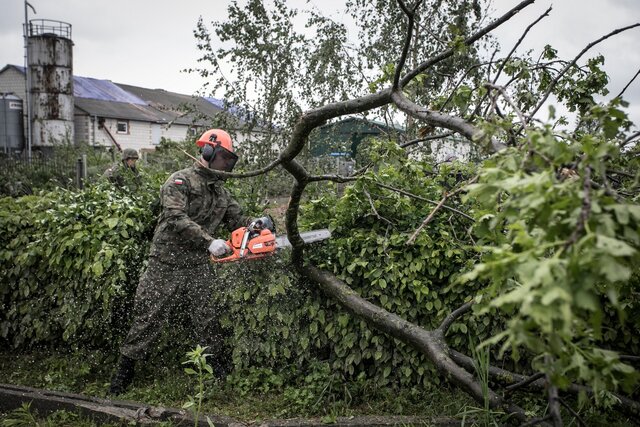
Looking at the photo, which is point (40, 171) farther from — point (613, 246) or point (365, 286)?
point (613, 246)

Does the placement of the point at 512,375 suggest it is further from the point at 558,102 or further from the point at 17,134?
the point at 17,134

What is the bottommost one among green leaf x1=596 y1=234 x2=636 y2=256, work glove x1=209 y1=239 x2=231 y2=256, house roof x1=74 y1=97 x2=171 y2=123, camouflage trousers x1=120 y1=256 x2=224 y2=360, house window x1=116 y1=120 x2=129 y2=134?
camouflage trousers x1=120 y1=256 x2=224 y2=360

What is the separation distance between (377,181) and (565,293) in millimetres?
2836

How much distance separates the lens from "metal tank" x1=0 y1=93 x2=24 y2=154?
62.9ft

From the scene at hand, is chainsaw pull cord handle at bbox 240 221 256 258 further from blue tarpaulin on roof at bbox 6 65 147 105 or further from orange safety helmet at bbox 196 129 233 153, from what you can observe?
blue tarpaulin on roof at bbox 6 65 147 105

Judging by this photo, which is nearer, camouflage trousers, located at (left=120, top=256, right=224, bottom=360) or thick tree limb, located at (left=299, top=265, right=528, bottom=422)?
thick tree limb, located at (left=299, top=265, right=528, bottom=422)

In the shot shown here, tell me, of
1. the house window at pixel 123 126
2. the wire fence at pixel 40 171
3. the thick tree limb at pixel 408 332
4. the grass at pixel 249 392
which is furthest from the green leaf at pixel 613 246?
the house window at pixel 123 126

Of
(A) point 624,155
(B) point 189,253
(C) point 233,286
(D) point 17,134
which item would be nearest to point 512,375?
(A) point 624,155

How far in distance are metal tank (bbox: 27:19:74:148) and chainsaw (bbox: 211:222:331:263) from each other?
1857cm

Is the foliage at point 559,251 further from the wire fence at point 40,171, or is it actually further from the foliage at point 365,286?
the wire fence at point 40,171

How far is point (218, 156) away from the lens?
14.8 ft

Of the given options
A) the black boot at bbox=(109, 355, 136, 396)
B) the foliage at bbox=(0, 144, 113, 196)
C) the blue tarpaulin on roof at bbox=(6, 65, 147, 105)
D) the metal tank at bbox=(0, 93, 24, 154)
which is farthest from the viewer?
the blue tarpaulin on roof at bbox=(6, 65, 147, 105)

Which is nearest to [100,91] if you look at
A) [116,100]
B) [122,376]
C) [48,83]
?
[116,100]

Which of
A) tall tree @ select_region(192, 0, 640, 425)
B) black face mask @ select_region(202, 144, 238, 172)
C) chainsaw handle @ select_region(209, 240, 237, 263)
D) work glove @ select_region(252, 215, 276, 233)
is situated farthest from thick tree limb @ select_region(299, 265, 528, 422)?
black face mask @ select_region(202, 144, 238, 172)
